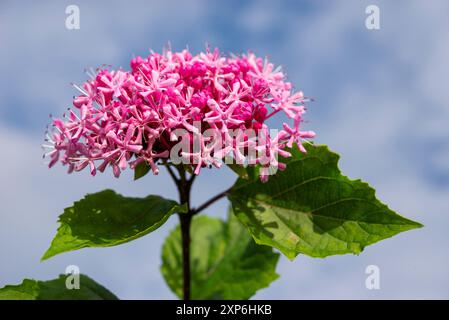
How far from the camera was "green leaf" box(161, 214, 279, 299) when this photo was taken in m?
5.48

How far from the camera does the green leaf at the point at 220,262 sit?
5477mm

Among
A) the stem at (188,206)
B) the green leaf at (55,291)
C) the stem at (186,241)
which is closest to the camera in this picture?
the green leaf at (55,291)

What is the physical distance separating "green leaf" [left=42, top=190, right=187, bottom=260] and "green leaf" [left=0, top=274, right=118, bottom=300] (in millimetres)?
631

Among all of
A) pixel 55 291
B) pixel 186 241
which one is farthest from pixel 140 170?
pixel 55 291

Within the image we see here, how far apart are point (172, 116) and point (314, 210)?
4.27 ft

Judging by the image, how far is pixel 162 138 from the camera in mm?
3857

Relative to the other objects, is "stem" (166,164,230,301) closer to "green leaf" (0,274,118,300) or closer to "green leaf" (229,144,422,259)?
"green leaf" (229,144,422,259)

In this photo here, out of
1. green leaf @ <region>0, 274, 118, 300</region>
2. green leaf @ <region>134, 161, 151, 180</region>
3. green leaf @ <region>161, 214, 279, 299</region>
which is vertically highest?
green leaf @ <region>134, 161, 151, 180</region>

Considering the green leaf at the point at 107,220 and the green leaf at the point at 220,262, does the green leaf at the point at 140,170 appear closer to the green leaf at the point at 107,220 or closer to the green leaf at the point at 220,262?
the green leaf at the point at 107,220

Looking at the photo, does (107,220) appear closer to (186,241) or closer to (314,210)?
(186,241)

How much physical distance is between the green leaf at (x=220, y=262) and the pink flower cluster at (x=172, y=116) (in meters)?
1.69

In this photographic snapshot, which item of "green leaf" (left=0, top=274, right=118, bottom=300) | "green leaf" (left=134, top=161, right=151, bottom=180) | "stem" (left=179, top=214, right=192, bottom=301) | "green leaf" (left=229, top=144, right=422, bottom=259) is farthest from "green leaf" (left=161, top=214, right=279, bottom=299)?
"green leaf" (left=134, top=161, right=151, bottom=180)

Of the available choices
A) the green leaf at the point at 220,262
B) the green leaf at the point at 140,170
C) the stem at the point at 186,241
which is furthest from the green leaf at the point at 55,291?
the green leaf at the point at 220,262

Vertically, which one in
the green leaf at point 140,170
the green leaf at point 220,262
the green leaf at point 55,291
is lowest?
the green leaf at point 55,291
